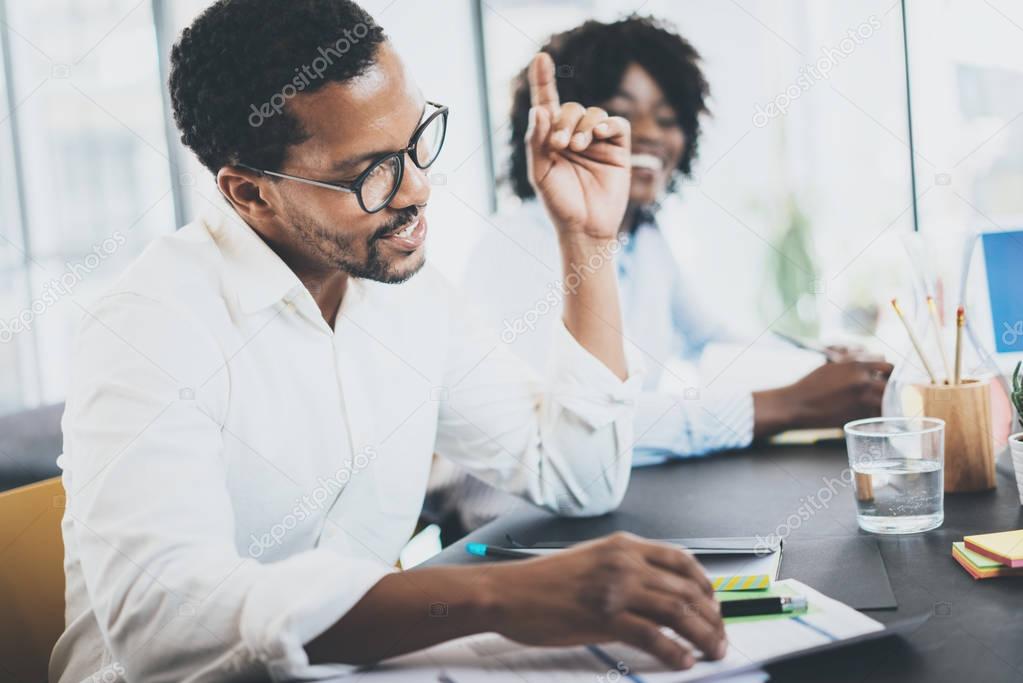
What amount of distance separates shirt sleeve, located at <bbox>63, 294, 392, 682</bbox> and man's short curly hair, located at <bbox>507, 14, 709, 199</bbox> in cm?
156

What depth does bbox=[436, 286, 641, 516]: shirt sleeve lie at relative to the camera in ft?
4.19

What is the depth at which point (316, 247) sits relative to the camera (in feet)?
3.84

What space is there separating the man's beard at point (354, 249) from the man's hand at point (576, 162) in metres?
0.28

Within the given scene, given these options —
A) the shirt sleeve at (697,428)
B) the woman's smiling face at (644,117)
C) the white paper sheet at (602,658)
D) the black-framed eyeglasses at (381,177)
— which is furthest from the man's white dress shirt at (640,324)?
the white paper sheet at (602,658)

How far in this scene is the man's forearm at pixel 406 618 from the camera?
0.77 meters

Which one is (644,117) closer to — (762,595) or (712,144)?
(762,595)

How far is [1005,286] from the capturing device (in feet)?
4.36

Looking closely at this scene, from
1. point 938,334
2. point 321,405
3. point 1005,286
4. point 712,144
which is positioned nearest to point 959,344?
point 938,334

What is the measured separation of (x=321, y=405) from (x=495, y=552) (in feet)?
0.90

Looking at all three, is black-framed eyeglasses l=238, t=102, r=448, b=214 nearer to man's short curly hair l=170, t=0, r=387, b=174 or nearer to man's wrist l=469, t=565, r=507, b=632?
man's short curly hair l=170, t=0, r=387, b=174

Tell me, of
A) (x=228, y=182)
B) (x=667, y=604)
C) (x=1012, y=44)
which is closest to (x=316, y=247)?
(x=228, y=182)

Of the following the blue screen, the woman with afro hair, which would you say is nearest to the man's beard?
the blue screen

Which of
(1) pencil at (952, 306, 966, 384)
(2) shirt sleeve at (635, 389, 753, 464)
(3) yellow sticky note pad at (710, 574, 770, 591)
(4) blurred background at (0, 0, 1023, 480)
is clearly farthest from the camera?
(4) blurred background at (0, 0, 1023, 480)

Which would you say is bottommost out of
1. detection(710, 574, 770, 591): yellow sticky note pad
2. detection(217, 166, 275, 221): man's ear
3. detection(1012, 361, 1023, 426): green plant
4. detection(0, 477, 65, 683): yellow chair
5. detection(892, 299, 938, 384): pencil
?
detection(0, 477, 65, 683): yellow chair
